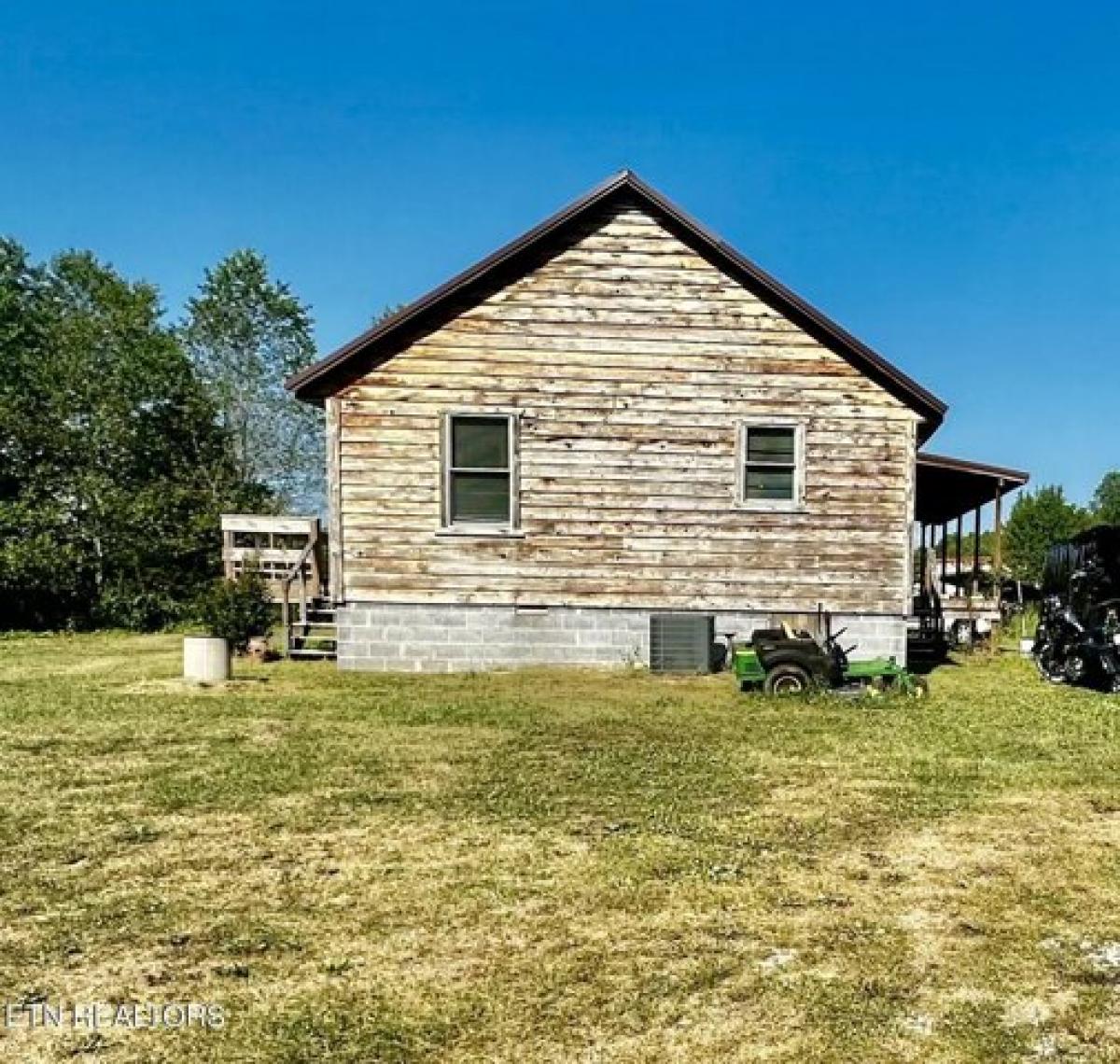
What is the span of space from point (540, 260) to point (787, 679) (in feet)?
23.7

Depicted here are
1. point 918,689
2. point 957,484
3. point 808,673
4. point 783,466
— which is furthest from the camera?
point 957,484

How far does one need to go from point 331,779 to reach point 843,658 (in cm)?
816

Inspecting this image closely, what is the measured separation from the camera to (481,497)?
12.6 metres

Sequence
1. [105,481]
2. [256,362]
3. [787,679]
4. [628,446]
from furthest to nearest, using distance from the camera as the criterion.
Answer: [256,362], [105,481], [628,446], [787,679]

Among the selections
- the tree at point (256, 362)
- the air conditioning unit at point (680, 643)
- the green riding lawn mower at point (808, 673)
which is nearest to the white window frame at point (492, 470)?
the air conditioning unit at point (680, 643)

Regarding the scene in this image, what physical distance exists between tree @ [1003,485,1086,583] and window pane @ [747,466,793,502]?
114ft

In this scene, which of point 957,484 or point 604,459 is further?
point 957,484

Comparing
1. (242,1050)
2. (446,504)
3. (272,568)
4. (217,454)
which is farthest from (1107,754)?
(217,454)

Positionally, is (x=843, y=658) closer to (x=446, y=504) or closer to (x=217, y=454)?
(x=446, y=504)

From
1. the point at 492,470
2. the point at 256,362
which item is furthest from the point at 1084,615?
the point at 256,362

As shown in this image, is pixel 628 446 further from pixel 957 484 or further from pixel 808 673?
pixel 957 484

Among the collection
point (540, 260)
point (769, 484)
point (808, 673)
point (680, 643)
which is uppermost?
point (540, 260)

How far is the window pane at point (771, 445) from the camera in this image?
1265 cm

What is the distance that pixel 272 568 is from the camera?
732 inches
